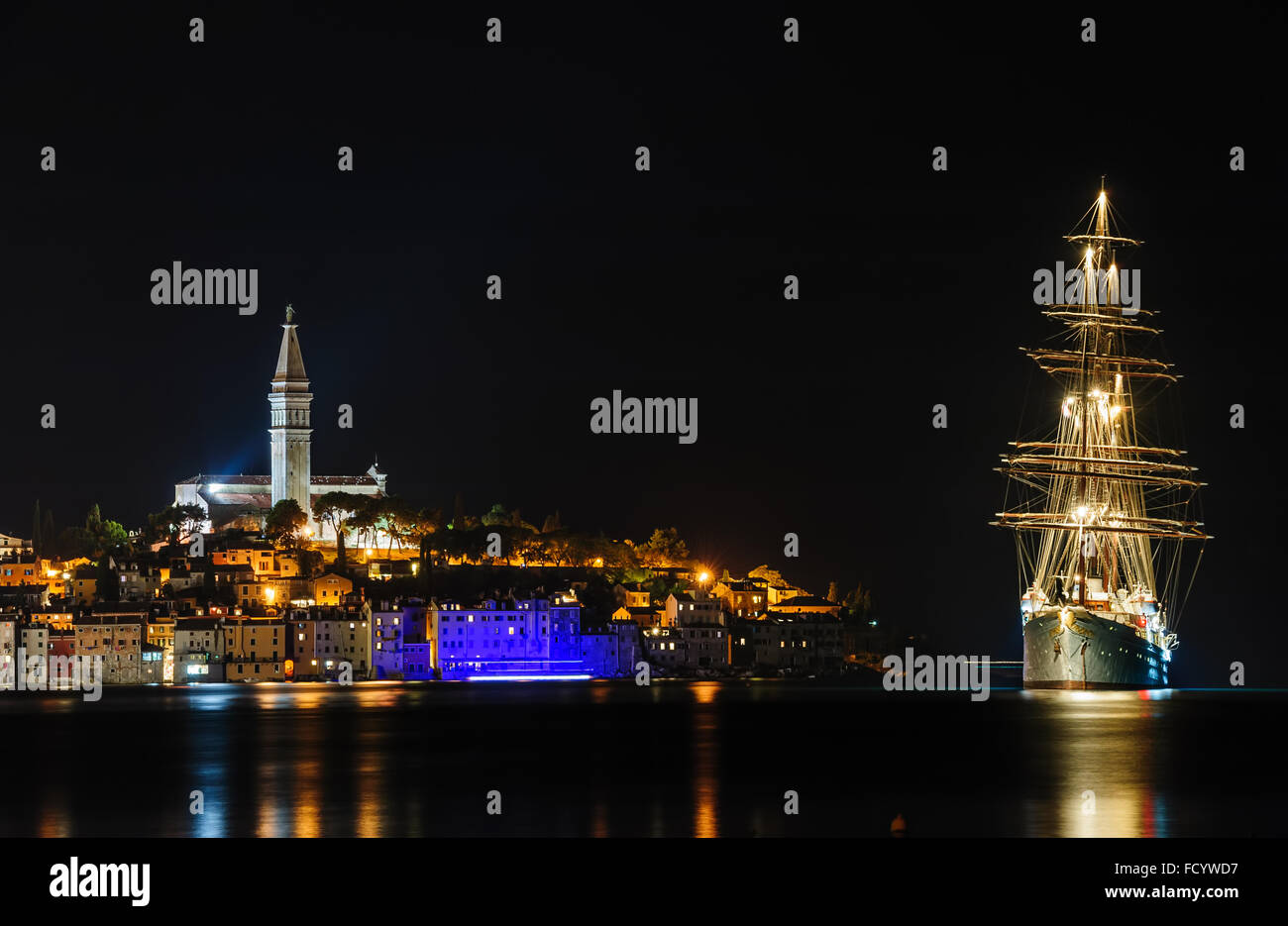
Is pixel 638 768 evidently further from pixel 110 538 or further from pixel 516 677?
pixel 110 538

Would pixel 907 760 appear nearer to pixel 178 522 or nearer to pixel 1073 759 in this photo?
pixel 1073 759

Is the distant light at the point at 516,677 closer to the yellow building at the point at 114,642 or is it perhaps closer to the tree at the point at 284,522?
the yellow building at the point at 114,642

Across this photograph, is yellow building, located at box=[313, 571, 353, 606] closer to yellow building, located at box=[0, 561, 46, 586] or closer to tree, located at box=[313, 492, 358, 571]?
tree, located at box=[313, 492, 358, 571]

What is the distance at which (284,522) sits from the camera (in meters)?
168

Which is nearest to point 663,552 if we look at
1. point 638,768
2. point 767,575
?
point 767,575

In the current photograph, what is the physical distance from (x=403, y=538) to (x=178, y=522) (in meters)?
20.4

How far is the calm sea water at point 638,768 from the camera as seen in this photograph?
173 feet

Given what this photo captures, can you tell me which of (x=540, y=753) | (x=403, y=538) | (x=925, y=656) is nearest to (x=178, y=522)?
(x=403, y=538)

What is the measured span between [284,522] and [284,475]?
32.2 feet

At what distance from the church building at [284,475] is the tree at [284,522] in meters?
5.19

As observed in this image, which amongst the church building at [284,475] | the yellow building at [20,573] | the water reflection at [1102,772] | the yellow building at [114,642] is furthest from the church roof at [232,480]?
the water reflection at [1102,772]

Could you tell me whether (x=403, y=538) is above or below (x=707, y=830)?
above
